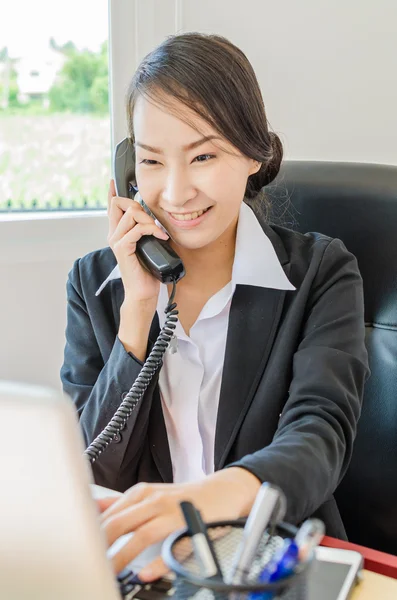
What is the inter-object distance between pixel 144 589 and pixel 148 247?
68 centimetres

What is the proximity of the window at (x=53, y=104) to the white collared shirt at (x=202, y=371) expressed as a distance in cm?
74

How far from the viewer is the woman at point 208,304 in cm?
111

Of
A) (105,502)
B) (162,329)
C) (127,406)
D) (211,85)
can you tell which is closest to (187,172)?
(211,85)

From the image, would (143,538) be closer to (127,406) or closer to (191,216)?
(127,406)

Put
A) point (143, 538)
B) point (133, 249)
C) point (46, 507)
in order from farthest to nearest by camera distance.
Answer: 1. point (133, 249)
2. point (143, 538)
3. point (46, 507)

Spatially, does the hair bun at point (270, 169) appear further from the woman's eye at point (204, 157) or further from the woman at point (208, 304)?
the woman's eye at point (204, 157)

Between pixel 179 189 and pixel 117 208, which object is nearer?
pixel 179 189

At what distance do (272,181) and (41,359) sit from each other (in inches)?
31.4

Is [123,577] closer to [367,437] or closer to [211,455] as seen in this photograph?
[211,455]

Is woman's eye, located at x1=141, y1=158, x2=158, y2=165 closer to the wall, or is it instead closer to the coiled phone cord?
the coiled phone cord

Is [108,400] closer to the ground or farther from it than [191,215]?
closer to the ground

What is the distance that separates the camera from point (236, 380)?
3.80 feet

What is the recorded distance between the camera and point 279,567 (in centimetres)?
50

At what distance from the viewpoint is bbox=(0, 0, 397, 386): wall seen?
172cm
